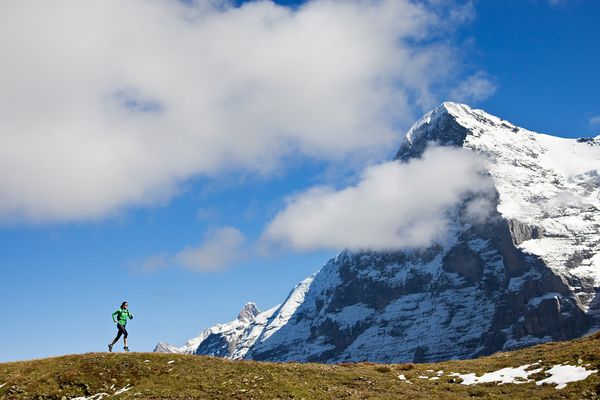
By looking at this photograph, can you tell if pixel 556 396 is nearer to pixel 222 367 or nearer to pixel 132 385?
pixel 222 367

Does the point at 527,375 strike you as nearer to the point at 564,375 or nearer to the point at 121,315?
the point at 564,375

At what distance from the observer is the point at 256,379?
152ft

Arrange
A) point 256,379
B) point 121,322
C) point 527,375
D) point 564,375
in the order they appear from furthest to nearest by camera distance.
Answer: point 121,322
point 256,379
point 527,375
point 564,375

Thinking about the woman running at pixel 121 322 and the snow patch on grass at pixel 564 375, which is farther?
the woman running at pixel 121 322

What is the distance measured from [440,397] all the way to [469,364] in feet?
38.8

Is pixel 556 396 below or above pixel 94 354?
below

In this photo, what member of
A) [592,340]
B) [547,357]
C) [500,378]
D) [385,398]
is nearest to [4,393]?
[385,398]

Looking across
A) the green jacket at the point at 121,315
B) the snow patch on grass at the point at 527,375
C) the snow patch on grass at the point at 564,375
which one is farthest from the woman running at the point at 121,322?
the snow patch on grass at the point at 564,375

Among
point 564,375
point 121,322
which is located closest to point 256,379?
point 121,322

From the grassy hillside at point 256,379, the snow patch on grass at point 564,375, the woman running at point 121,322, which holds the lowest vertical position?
the snow patch on grass at point 564,375

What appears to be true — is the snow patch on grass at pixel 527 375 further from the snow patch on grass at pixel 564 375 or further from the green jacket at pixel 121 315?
the green jacket at pixel 121 315

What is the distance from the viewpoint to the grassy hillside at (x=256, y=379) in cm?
4288

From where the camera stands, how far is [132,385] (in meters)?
45.5

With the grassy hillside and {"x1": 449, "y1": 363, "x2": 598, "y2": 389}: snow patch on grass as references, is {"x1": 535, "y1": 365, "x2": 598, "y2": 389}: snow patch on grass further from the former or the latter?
the grassy hillside
